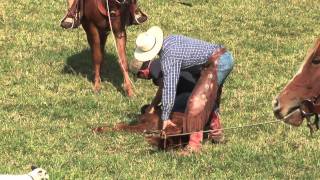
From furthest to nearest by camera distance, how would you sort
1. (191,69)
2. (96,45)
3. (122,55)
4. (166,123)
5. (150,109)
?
(96,45), (122,55), (150,109), (191,69), (166,123)

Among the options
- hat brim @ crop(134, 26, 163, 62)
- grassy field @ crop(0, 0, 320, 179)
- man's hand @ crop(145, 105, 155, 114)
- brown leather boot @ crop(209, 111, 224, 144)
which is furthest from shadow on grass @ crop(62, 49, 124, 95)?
hat brim @ crop(134, 26, 163, 62)

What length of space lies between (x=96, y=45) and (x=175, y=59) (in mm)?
4030

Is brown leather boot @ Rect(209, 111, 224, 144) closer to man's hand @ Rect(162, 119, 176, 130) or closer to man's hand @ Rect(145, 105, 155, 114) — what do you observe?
man's hand @ Rect(162, 119, 176, 130)

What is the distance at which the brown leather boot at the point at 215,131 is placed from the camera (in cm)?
827

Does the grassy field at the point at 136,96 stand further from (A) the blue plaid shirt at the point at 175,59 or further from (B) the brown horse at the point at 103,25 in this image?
(A) the blue plaid shirt at the point at 175,59

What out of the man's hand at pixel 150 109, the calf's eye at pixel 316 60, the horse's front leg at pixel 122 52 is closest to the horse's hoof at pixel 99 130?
the man's hand at pixel 150 109

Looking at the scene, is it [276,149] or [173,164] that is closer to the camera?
[173,164]

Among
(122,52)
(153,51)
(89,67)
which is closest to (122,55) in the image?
(122,52)

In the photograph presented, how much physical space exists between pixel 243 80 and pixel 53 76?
3318 millimetres

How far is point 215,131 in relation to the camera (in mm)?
8266

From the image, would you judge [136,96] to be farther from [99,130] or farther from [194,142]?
[194,142]

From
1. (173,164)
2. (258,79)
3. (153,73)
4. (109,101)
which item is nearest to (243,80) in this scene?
(258,79)

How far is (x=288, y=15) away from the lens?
17.0 m

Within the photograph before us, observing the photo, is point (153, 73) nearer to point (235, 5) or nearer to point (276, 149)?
point (276, 149)
